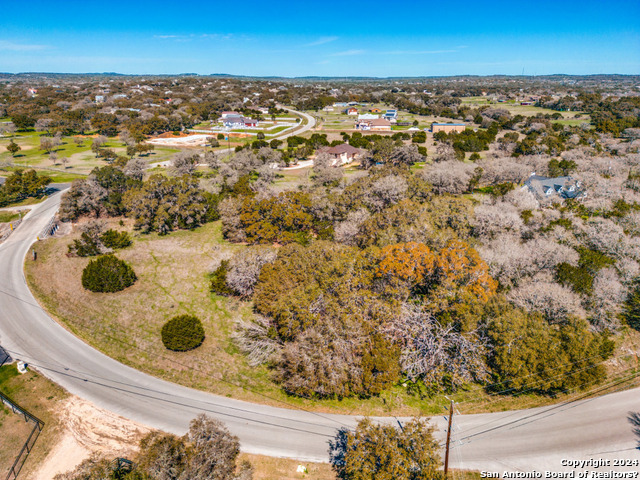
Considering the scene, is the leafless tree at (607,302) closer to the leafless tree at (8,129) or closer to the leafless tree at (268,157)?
the leafless tree at (268,157)

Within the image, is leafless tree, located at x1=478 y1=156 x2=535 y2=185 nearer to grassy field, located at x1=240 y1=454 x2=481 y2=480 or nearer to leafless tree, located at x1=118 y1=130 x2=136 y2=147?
grassy field, located at x1=240 y1=454 x2=481 y2=480

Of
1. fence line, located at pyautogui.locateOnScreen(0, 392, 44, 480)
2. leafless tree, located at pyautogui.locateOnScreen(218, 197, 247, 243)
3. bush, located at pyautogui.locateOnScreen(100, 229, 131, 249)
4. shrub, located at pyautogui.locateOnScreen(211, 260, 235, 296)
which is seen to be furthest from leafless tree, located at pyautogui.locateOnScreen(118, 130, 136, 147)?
fence line, located at pyautogui.locateOnScreen(0, 392, 44, 480)

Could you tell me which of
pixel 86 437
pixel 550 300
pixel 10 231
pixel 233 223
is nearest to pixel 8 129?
pixel 10 231

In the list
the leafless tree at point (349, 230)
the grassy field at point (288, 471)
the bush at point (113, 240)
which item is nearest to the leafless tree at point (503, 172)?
the leafless tree at point (349, 230)

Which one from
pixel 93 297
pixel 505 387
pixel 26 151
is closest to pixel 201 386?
pixel 93 297

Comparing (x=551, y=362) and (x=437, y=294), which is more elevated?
(x=437, y=294)

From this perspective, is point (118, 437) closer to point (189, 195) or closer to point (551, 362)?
point (551, 362)
